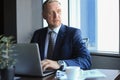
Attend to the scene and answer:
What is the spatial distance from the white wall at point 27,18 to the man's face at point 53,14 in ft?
3.20

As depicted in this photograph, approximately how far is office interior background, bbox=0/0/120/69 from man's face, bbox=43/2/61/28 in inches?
38.4

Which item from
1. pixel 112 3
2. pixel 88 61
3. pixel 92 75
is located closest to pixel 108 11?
pixel 112 3

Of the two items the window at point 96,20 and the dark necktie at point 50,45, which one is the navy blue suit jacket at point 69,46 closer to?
the dark necktie at point 50,45

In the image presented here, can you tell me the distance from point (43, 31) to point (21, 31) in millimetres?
897

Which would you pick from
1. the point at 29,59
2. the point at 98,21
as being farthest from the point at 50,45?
the point at 98,21

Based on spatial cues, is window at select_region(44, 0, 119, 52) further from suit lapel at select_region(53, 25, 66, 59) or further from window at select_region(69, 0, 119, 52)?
suit lapel at select_region(53, 25, 66, 59)

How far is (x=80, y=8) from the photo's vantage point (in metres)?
3.83

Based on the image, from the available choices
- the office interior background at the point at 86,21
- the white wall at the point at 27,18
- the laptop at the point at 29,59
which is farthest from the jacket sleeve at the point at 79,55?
the white wall at the point at 27,18

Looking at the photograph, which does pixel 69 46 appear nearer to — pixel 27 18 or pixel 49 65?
pixel 49 65

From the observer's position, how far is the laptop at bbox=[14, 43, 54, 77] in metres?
1.96

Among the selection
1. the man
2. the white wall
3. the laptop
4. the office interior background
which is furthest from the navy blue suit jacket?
the white wall

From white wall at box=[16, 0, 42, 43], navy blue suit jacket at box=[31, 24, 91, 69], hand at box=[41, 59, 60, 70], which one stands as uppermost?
white wall at box=[16, 0, 42, 43]

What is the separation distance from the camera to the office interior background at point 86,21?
137 inches

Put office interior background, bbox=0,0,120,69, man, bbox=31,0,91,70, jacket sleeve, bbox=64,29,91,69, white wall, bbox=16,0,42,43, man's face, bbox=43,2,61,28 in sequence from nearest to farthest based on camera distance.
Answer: jacket sleeve, bbox=64,29,91,69 → man, bbox=31,0,91,70 → man's face, bbox=43,2,61,28 → office interior background, bbox=0,0,120,69 → white wall, bbox=16,0,42,43
